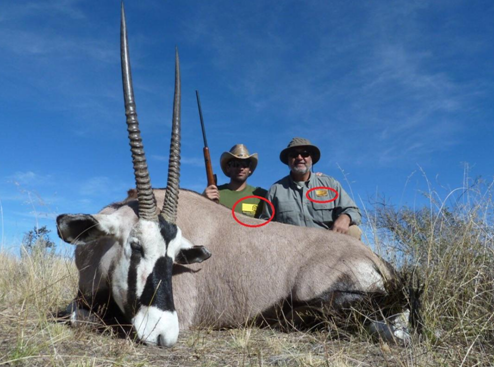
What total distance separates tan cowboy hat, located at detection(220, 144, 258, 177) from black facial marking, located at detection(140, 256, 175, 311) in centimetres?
472

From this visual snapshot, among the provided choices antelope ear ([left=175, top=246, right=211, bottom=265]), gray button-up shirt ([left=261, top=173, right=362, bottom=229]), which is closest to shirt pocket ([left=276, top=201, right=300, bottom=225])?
gray button-up shirt ([left=261, top=173, right=362, bottom=229])

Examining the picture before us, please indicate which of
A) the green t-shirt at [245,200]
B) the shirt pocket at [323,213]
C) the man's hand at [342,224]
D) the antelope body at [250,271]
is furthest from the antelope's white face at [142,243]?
the green t-shirt at [245,200]

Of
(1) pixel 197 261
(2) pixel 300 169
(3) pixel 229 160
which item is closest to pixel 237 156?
(3) pixel 229 160

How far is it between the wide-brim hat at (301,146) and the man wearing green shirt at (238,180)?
0.71m

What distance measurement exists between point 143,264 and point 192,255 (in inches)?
26.0

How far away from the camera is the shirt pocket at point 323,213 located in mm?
6941

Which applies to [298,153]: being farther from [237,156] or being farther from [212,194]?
[212,194]

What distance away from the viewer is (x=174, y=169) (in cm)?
426

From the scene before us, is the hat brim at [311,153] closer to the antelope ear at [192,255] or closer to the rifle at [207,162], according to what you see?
the rifle at [207,162]

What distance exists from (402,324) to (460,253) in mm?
1268

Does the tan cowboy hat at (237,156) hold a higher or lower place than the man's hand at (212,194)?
higher

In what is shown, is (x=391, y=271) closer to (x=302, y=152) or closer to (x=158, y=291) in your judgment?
(x=158, y=291)

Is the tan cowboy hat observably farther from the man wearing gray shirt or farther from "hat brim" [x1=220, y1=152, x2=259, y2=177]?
the man wearing gray shirt

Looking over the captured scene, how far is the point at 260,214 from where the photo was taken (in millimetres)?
7691
